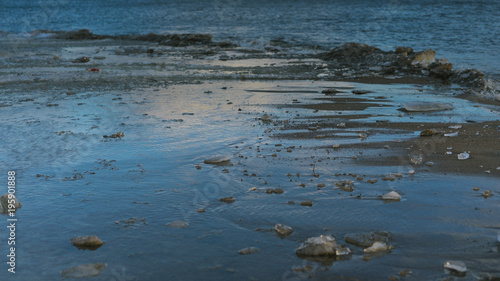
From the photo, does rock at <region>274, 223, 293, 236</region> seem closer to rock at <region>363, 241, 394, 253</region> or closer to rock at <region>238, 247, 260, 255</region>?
rock at <region>238, 247, 260, 255</region>

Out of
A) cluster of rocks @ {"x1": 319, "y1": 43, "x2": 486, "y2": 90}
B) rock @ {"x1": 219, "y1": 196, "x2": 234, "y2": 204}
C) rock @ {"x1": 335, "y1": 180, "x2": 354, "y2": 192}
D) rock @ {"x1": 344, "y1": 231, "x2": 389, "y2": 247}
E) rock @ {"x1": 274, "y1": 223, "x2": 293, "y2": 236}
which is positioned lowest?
Answer: rock @ {"x1": 219, "y1": 196, "x2": 234, "y2": 204}

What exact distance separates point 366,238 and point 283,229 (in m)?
0.56

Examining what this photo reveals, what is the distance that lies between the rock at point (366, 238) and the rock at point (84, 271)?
156cm

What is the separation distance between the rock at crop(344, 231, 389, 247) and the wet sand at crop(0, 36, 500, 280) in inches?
2.6

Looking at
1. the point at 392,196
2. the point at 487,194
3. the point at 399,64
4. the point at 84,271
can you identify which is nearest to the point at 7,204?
the point at 84,271

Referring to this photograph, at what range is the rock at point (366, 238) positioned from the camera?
3285mm

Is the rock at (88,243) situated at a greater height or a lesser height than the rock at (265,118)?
lesser

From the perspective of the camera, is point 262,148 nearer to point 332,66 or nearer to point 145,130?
point 145,130

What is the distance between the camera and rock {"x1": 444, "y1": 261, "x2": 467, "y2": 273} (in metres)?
2.88

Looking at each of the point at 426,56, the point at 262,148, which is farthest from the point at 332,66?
the point at 262,148

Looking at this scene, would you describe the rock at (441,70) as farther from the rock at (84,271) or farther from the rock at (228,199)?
the rock at (84,271)

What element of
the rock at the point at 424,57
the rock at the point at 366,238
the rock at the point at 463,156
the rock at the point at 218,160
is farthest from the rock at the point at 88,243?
the rock at the point at 424,57

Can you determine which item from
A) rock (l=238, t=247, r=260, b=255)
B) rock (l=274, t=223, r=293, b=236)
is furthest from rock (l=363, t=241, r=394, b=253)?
rock (l=238, t=247, r=260, b=255)

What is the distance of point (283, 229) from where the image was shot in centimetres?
351
